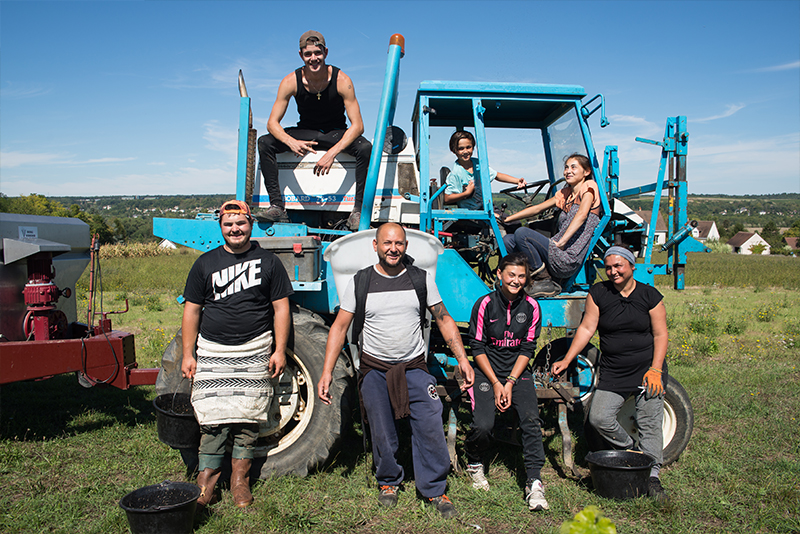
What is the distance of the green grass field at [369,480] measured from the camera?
345cm

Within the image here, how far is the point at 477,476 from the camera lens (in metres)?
3.95

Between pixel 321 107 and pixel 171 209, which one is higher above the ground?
pixel 171 209

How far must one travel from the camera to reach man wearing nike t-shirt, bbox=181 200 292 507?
3609 mm

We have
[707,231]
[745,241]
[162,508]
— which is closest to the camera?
[162,508]

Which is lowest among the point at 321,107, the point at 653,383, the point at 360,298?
the point at 653,383

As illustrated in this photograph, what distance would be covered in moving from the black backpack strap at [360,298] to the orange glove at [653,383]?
211 cm

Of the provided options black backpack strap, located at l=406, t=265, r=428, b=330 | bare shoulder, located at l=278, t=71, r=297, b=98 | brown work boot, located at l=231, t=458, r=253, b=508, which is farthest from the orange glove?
bare shoulder, located at l=278, t=71, r=297, b=98

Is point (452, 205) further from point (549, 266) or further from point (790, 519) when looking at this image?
point (790, 519)

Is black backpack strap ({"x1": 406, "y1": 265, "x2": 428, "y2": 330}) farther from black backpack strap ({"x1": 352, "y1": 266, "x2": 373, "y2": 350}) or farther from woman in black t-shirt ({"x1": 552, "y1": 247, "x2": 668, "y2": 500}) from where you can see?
woman in black t-shirt ({"x1": 552, "y1": 247, "x2": 668, "y2": 500})

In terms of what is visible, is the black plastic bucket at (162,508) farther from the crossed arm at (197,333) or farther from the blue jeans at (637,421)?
the blue jeans at (637,421)

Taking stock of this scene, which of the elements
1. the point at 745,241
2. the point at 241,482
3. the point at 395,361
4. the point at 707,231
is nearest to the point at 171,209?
the point at 707,231

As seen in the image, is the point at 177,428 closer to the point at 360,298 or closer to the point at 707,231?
the point at 360,298

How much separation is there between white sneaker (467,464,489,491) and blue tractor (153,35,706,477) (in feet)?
0.70

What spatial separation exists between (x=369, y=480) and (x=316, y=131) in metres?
3.03
